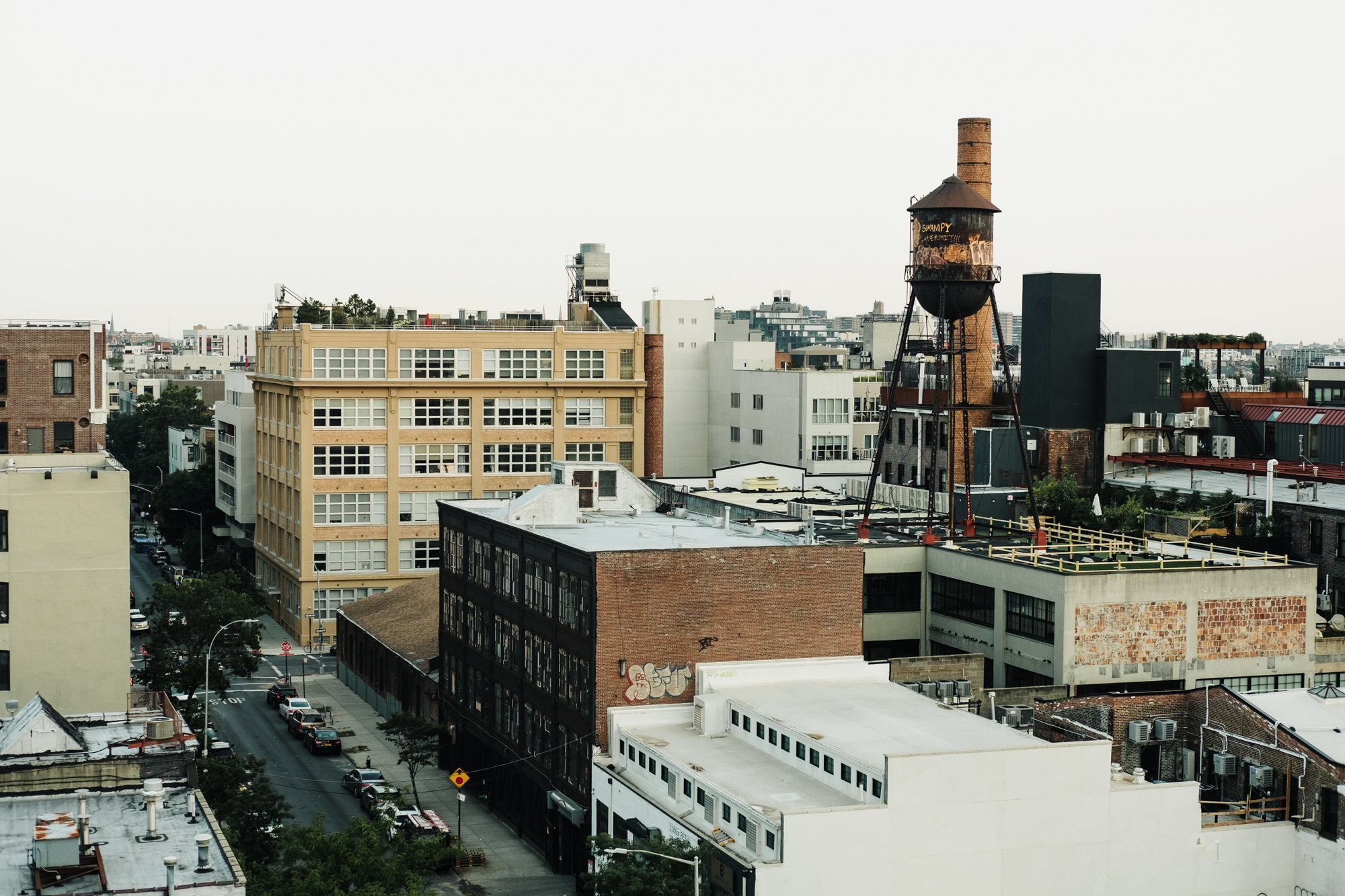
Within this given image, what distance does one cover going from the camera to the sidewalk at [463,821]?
61.4 meters

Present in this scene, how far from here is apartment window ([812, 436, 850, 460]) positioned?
144m

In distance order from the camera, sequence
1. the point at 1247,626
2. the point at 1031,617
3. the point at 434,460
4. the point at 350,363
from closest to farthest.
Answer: the point at 1247,626
the point at 1031,617
the point at 350,363
the point at 434,460

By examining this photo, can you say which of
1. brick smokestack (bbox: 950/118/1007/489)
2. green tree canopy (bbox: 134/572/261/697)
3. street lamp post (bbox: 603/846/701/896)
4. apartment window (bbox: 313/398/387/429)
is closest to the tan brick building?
green tree canopy (bbox: 134/572/261/697)

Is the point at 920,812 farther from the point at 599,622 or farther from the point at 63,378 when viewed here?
the point at 63,378

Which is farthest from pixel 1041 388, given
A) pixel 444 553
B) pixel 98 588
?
pixel 98 588

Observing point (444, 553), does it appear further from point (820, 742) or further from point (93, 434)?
point (820, 742)

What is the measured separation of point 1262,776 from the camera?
5675 centimetres

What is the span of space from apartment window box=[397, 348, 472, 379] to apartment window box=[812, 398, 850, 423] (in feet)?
123

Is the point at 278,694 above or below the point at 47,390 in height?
below

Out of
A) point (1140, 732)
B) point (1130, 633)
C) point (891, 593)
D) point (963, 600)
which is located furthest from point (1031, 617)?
point (891, 593)

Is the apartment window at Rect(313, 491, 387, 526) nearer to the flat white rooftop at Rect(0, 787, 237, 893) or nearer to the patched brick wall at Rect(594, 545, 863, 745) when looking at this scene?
the patched brick wall at Rect(594, 545, 863, 745)

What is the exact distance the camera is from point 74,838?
1453 inches

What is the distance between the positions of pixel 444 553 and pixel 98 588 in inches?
932

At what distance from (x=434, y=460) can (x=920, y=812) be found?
74.9m
